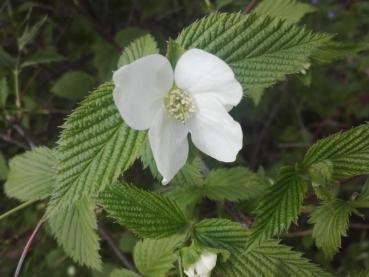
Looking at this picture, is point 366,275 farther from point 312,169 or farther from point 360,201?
point 312,169

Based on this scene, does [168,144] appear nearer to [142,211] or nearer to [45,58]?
[142,211]

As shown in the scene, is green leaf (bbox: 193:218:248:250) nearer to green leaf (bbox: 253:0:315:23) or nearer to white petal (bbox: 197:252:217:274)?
white petal (bbox: 197:252:217:274)

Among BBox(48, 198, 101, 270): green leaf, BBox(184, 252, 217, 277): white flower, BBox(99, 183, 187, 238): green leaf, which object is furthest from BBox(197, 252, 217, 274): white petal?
BBox(48, 198, 101, 270): green leaf

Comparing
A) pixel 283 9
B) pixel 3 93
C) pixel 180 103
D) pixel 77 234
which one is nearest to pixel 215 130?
pixel 180 103

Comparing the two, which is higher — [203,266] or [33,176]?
[203,266]

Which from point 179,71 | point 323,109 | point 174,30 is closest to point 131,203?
point 179,71
